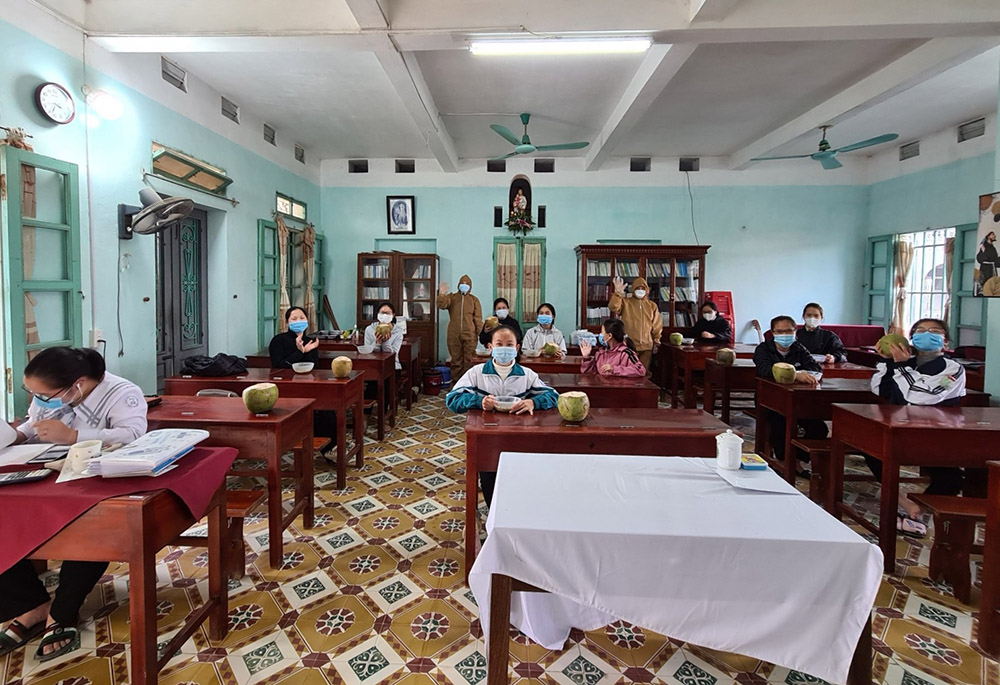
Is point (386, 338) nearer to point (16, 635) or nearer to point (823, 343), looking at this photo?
point (16, 635)

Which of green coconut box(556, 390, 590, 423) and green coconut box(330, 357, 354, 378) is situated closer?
green coconut box(556, 390, 590, 423)

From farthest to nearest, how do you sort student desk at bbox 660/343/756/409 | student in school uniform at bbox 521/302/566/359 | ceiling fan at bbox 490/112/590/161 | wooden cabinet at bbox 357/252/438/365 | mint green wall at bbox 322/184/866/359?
mint green wall at bbox 322/184/866/359 → wooden cabinet at bbox 357/252/438/365 → student in school uniform at bbox 521/302/566/359 → student desk at bbox 660/343/756/409 → ceiling fan at bbox 490/112/590/161

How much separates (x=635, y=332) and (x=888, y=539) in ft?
15.6

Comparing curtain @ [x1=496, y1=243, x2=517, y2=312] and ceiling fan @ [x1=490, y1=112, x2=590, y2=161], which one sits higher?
ceiling fan @ [x1=490, y1=112, x2=590, y2=161]

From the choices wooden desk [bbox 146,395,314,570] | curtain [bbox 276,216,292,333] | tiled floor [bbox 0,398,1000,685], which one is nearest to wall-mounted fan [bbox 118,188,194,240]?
wooden desk [bbox 146,395,314,570]

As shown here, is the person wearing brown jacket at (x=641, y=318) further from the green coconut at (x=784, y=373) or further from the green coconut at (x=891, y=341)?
the green coconut at (x=891, y=341)

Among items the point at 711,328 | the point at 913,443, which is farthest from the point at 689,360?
the point at 913,443

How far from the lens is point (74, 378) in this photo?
82.1 inches

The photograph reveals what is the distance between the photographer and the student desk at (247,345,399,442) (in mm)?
4949

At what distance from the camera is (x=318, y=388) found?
12.5 ft

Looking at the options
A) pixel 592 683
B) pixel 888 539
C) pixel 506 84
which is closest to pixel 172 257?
pixel 506 84

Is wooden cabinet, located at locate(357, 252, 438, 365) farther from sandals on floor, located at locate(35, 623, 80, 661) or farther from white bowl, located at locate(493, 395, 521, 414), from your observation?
sandals on floor, located at locate(35, 623, 80, 661)

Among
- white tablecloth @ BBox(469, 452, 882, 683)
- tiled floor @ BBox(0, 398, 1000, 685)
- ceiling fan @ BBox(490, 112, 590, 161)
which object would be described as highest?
ceiling fan @ BBox(490, 112, 590, 161)

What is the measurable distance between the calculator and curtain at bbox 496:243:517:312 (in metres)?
7.10
